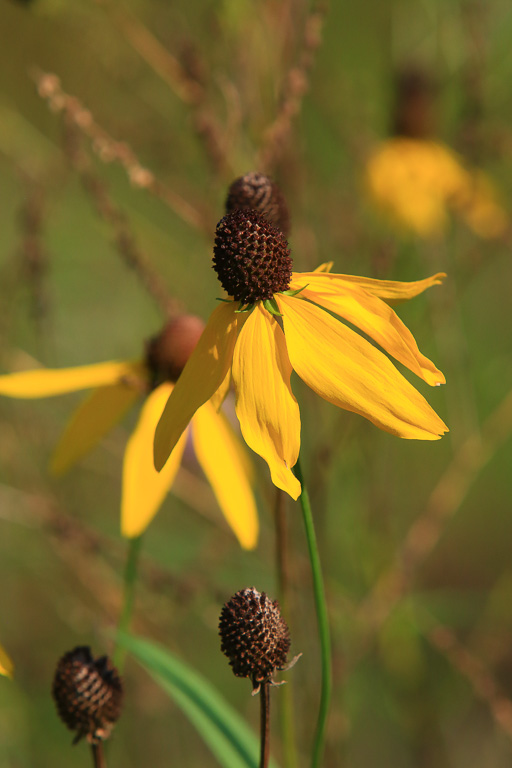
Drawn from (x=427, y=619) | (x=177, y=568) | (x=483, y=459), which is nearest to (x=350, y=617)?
(x=427, y=619)

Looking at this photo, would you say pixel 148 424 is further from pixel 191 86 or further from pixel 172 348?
pixel 191 86

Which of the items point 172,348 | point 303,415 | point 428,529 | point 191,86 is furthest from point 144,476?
point 428,529

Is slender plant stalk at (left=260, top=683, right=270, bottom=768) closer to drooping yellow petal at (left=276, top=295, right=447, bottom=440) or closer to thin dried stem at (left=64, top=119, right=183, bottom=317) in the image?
drooping yellow petal at (left=276, top=295, right=447, bottom=440)

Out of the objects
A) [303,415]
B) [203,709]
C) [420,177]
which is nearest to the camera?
[203,709]

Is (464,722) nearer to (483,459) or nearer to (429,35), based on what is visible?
(483,459)

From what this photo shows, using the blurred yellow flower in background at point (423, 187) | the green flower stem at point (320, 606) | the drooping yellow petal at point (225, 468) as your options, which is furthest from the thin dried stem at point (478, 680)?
the blurred yellow flower in background at point (423, 187)

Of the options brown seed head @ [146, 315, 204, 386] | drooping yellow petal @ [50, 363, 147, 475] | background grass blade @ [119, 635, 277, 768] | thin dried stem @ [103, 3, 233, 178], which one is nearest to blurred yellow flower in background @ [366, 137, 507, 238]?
thin dried stem @ [103, 3, 233, 178]
